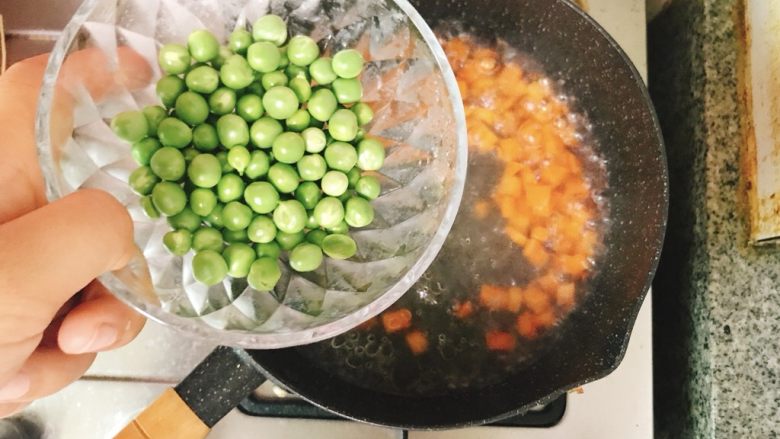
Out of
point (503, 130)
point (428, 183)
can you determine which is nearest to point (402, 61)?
point (428, 183)

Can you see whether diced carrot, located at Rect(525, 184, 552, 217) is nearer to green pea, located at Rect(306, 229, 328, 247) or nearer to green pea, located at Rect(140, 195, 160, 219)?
green pea, located at Rect(306, 229, 328, 247)

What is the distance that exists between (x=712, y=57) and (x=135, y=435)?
917mm

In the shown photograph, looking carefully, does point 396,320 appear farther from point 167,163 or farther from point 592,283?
point 167,163

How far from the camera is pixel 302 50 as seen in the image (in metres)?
0.71

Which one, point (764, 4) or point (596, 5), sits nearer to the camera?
point (764, 4)

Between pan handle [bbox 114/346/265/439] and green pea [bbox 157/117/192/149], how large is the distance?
239mm

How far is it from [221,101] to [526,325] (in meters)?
0.52

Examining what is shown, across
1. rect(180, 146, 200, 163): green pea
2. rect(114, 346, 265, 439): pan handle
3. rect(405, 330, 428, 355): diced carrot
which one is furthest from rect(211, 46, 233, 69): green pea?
rect(405, 330, 428, 355): diced carrot

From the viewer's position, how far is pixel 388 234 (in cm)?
74

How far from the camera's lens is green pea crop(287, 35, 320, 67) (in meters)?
0.71

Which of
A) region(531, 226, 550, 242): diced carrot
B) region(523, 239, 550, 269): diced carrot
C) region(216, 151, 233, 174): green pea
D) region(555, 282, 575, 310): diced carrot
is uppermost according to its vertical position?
region(216, 151, 233, 174): green pea

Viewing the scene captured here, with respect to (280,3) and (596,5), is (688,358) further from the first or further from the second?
(280,3)

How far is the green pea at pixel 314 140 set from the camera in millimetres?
708

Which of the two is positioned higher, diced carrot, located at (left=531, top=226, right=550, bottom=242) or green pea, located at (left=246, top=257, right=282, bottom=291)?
green pea, located at (left=246, top=257, right=282, bottom=291)
